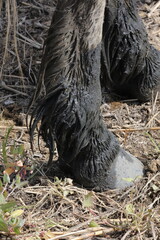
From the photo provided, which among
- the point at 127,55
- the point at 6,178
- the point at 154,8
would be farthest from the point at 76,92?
the point at 154,8

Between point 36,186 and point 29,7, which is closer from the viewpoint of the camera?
point 36,186

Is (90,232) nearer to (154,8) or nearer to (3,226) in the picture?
(3,226)

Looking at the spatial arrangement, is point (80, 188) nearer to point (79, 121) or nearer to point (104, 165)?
point (104, 165)

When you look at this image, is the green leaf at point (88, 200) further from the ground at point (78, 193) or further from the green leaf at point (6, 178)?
the green leaf at point (6, 178)

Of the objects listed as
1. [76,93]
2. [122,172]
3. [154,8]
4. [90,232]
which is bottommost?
[90,232]

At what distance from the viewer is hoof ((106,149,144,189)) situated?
192 centimetres

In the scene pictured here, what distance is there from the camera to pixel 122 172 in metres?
1.95

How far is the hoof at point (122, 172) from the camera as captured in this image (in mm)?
1925

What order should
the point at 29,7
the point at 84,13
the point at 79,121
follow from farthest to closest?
the point at 29,7
the point at 79,121
the point at 84,13

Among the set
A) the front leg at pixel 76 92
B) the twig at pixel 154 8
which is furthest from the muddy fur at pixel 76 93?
the twig at pixel 154 8

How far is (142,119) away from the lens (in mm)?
2400

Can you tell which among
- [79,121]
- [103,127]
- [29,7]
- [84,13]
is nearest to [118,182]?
[103,127]

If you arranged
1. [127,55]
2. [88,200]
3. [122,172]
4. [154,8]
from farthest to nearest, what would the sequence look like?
[154,8] < [127,55] < [122,172] < [88,200]

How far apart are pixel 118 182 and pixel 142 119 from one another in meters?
0.55
